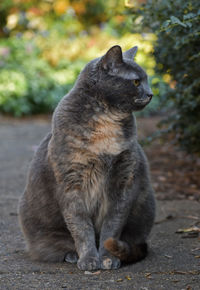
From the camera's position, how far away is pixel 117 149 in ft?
10.1

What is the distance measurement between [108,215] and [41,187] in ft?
1.62

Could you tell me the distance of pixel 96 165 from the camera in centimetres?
305

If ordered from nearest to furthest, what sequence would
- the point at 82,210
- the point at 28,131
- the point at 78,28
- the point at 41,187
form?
the point at 82,210, the point at 41,187, the point at 28,131, the point at 78,28

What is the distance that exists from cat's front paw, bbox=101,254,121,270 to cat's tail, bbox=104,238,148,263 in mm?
39

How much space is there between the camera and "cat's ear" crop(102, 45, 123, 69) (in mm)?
3033

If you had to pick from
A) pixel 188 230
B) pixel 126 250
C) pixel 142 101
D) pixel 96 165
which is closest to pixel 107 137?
pixel 96 165

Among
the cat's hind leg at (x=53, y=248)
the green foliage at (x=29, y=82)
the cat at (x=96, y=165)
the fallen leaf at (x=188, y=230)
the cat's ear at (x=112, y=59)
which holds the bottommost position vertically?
the green foliage at (x=29, y=82)

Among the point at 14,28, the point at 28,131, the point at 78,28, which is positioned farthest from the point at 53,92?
the point at 14,28

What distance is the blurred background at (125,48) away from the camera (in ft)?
14.1

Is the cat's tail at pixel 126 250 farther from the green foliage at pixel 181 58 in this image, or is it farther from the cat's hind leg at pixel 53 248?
the green foliage at pixel 181 58

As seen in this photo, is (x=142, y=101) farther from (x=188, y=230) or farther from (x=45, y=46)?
(x=45, y=46)

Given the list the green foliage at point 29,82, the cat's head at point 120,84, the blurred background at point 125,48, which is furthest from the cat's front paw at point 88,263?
the green foliage at point 29,82

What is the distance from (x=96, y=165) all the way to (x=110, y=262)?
0.60m

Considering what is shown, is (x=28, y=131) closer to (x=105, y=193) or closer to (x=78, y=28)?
(x=78, y=28)
